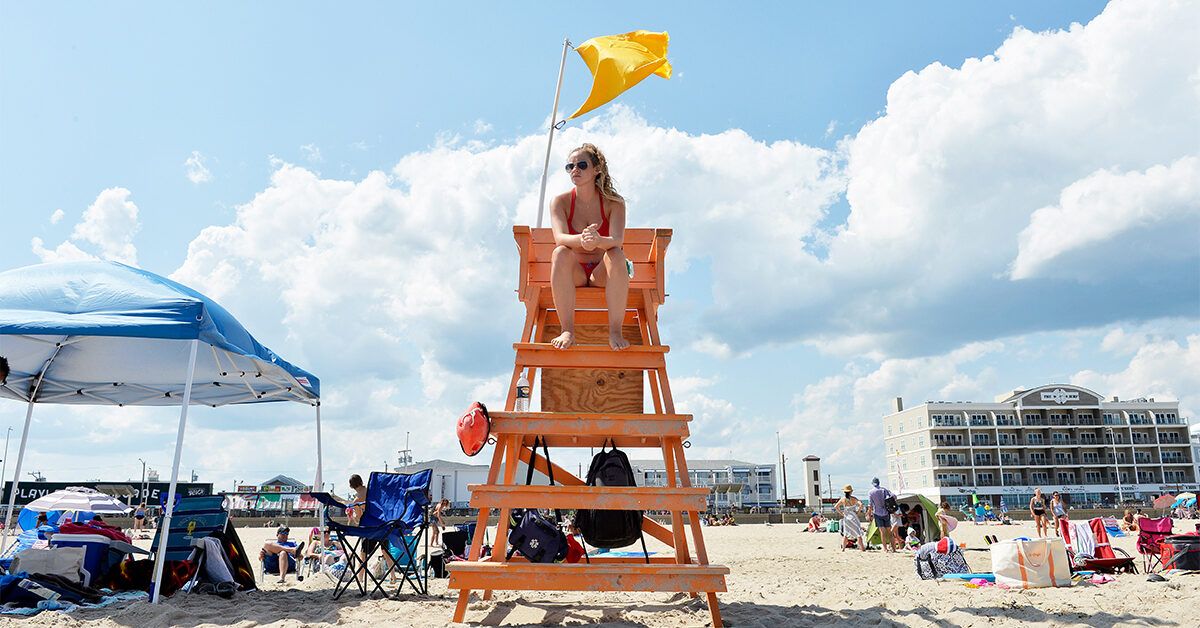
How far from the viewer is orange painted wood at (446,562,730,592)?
384 centimetres

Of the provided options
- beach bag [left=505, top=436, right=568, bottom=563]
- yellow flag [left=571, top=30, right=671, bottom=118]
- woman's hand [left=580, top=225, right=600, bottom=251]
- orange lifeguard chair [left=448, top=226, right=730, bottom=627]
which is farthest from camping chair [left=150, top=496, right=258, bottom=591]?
yellow flag [left=571, top=30, right=671, bottom=118]

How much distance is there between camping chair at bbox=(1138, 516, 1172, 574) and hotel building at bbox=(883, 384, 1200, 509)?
214 feet

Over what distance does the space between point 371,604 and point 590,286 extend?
3.06 m

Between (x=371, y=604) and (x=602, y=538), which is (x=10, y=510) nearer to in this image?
(x=371, y=604)

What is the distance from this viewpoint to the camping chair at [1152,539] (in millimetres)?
9241

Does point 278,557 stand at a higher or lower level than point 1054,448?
lower

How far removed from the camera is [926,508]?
15578mm

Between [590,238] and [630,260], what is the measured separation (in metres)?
0.70

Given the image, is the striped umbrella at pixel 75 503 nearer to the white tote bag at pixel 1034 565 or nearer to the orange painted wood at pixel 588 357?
the orange painted wood at pixel 588 357

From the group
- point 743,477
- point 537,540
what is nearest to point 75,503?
point 537,540

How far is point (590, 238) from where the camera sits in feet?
14.8

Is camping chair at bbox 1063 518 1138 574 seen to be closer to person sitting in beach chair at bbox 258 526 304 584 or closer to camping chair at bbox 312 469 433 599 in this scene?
camping chair at bbox 312 469 433 599

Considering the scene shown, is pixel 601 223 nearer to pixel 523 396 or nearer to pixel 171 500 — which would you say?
pixel 523 396

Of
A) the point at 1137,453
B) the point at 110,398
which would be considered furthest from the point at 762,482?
the point at 110,398
